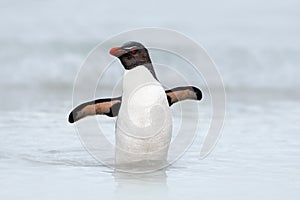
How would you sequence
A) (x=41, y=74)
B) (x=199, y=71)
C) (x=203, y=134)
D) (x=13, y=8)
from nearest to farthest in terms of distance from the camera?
(x=203, y=134) → (x=199, y=71) → (x=41, y=74) → (x=13, y=8)

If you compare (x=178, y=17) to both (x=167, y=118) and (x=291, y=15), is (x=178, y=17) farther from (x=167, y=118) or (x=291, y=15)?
(x=167, y=118)

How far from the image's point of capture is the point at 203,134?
5.08 m

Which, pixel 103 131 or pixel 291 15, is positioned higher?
pixel 291 15

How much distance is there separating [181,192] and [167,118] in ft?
1.59

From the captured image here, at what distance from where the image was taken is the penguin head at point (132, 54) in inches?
146

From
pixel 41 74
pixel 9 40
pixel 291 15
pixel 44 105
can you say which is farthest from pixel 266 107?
pixel 291 15

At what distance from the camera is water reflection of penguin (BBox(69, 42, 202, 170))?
3707 millimetres

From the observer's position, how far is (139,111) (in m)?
3.71

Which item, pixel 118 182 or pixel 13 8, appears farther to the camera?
pixel 13 8

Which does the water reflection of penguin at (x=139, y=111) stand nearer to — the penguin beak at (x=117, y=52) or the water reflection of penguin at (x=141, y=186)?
the penguin beak at (x=117, y=52)

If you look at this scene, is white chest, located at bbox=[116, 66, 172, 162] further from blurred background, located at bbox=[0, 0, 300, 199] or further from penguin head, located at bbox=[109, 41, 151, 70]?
blurred background, located at bbox=[0, 0, 300, 199]

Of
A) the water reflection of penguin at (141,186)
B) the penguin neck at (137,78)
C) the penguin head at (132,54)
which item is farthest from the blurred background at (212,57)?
the penguin head at (132,54)

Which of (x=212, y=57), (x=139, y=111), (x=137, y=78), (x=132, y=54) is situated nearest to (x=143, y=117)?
(x=139, y=111)

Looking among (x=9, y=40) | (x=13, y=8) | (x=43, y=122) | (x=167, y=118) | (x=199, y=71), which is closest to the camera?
(x=167, y=118)
